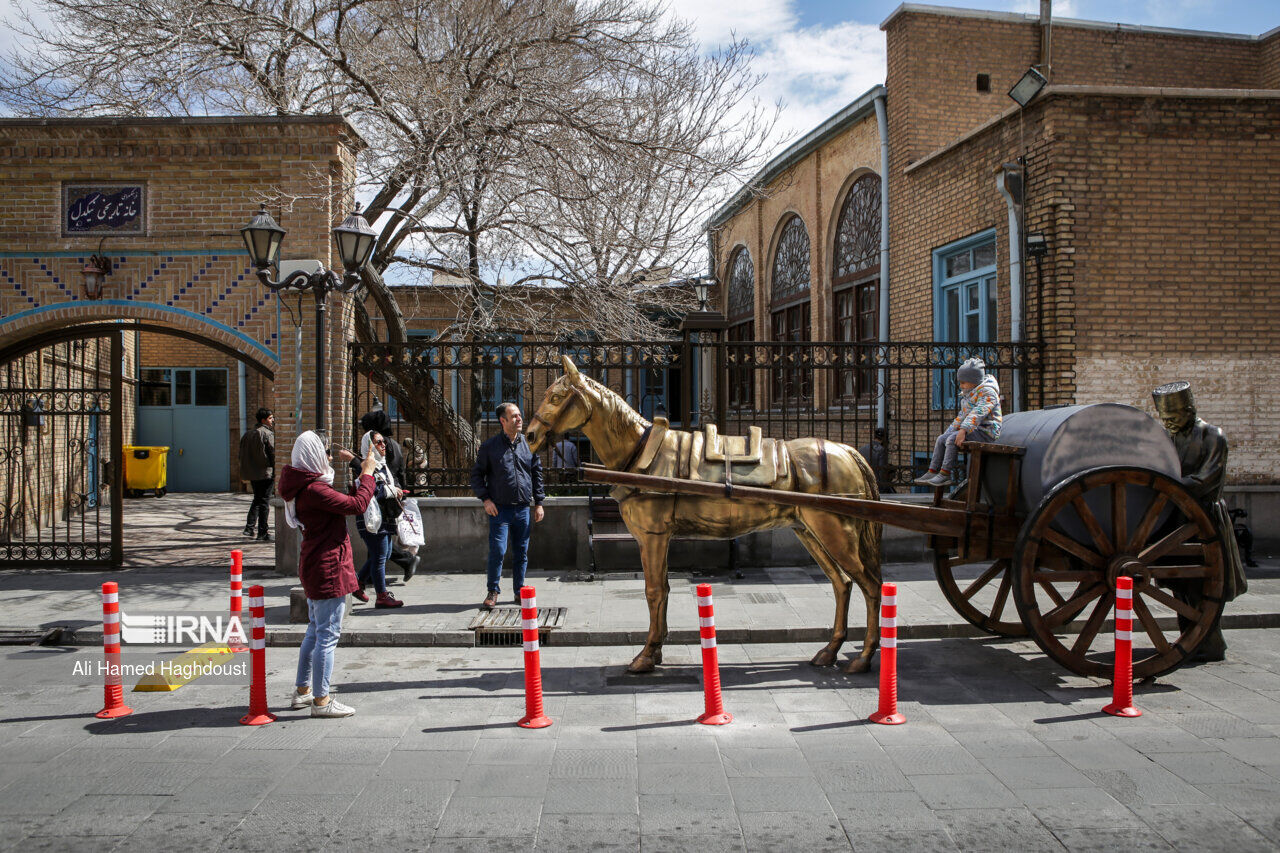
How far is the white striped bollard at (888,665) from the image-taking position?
5.48 metres

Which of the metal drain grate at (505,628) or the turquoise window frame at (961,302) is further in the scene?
the turquoise window frame at (961,302)

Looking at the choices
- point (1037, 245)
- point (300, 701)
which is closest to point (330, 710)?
point (300, 701)

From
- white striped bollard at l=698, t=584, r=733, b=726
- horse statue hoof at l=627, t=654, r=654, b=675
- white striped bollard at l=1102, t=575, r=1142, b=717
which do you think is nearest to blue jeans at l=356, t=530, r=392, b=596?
horse statue hoof at l=627, t=654, r=654, b=675

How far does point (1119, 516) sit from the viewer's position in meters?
6.20

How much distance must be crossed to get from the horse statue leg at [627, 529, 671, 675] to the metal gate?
300 inches

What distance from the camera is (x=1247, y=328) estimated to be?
37.1 ft

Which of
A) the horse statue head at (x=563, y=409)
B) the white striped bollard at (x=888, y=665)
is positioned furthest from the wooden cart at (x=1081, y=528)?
the white striped bollard at (x=888, y=665)

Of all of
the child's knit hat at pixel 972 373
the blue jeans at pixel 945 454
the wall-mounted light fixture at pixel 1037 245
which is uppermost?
the wall-mounted light fixture at pixel 1037 245

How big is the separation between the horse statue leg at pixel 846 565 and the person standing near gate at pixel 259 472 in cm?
996

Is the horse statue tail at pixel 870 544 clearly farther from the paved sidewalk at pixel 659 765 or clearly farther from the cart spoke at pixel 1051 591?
the cart spoke at pixel 1051 591

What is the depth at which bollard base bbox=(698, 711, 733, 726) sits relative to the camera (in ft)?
18.3

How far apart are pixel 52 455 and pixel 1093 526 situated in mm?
12818

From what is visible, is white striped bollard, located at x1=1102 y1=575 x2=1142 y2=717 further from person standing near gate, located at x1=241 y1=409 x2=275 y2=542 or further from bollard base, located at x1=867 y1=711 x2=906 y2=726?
person standing near gate, located at x1=241 y1=409 x2=275 y2=542

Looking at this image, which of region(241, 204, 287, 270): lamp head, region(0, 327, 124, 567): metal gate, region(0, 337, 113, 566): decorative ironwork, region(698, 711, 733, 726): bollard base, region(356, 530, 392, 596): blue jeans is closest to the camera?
region(698, 711, 733, 726): bollard base
